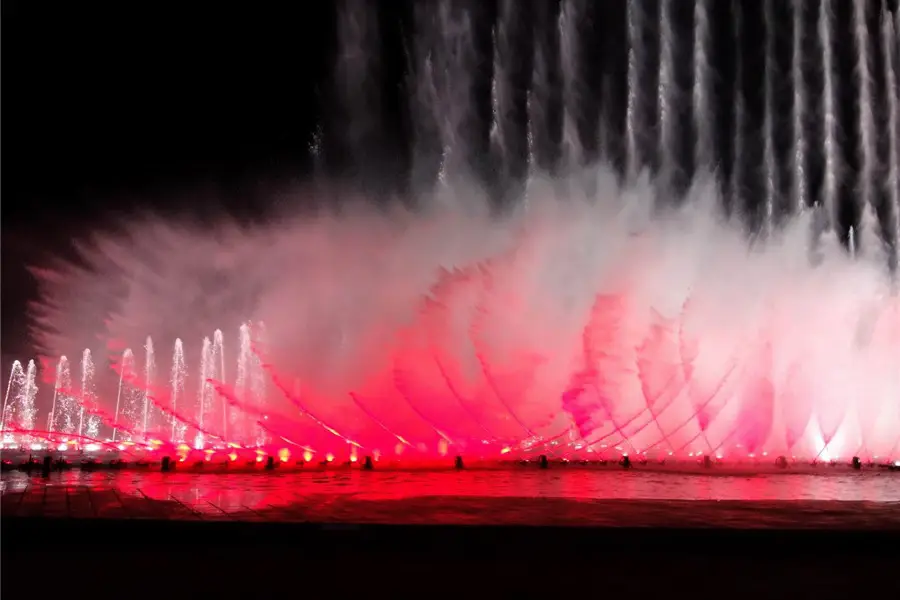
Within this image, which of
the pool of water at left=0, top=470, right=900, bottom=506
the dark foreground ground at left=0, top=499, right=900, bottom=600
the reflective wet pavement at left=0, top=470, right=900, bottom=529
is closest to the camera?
the dark foreground ground at left=0, top=499, right=900, bottom=600

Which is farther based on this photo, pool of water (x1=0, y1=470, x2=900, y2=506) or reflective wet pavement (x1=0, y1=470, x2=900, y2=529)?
pool of water (x1=0, y1=470, x2=900, y2=506)

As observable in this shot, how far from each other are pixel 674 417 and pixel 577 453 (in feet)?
15.4

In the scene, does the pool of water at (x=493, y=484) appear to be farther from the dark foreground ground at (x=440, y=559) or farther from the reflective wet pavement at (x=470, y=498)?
the dark foreground ground at (x=440, y=559)

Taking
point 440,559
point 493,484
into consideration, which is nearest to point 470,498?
point 493,484

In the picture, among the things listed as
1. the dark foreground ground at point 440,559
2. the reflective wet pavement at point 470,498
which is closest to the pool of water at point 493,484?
the reflective wet pavement at point 470,498

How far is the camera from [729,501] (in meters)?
12.6

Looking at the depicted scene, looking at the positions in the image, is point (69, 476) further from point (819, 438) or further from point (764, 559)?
point (819, 438)

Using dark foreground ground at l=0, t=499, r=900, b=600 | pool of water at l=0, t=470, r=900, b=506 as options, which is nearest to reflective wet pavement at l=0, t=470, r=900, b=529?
pool of water at l=0, t=470, r=900, b=506

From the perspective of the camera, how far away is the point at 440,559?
27.6 feet

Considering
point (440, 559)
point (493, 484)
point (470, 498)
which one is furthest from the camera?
point (493, 484)

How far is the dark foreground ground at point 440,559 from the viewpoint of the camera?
23.6 ft

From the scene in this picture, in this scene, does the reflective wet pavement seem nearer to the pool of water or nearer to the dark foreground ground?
the pool of water

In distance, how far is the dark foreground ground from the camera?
7184 mm

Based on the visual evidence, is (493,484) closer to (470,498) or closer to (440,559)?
(470,498)
